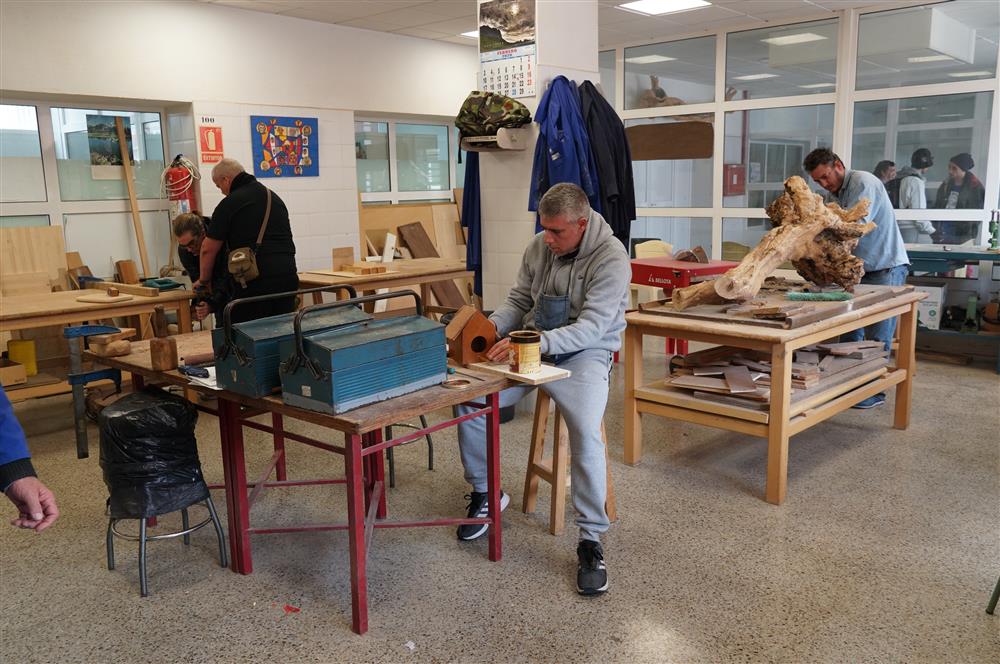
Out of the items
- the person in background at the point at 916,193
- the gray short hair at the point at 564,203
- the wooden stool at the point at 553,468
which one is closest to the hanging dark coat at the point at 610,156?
the gray short hair at the point at 564,203

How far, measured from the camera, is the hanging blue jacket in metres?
4.68

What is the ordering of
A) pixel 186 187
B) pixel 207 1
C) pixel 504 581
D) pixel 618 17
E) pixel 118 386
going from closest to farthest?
pixel 504 581 < pixel 118 386 < pixel 186 187 < pixel 207 1 < pixel 618 17

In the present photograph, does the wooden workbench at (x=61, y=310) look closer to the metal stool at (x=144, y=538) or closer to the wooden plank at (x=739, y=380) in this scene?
the metal stool at (x=144, y=538)

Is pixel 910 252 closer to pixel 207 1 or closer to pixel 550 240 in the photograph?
pixel 550 240

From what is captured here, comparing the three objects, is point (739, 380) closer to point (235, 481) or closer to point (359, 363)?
point (359, 363)

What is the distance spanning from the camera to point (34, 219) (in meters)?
5.90

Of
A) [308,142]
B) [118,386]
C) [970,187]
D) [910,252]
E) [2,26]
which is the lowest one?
[118,386]

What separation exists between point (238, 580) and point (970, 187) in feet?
21.1

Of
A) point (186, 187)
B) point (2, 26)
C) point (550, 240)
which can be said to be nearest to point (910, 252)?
point (550, 240)

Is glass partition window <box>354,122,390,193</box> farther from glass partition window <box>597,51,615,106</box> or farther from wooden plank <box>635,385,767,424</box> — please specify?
wooden plank <box>635,385,767,424</box>

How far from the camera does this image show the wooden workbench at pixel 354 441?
7.84 feet

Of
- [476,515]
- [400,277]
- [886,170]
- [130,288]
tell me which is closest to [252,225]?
[130,288]

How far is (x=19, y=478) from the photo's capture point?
1.54 m

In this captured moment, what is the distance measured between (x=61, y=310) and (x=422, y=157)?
4.67m
